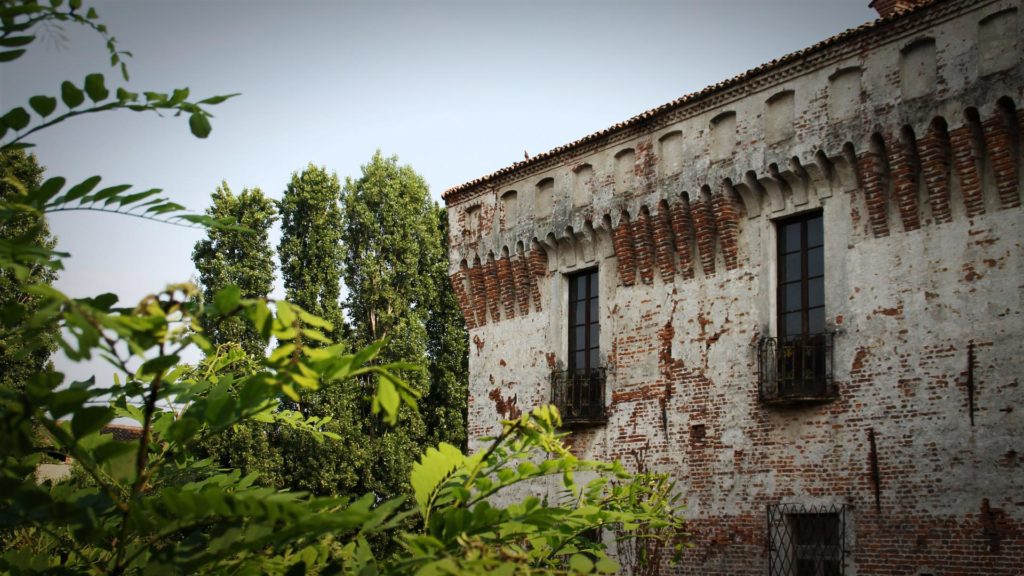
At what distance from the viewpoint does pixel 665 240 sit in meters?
15.9

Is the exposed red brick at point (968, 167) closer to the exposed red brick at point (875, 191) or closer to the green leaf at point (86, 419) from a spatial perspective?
the exposed red brick at point (875, 191)

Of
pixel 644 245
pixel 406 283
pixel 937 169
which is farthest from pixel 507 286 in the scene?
pixel 406 283

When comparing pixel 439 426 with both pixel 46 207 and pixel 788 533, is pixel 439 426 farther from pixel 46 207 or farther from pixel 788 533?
pixel 46 207

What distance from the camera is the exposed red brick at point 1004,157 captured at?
1204 cm

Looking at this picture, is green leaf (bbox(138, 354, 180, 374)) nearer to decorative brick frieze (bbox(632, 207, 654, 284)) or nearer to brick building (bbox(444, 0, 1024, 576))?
brick building (bbox(444, 0, 1024, 576))

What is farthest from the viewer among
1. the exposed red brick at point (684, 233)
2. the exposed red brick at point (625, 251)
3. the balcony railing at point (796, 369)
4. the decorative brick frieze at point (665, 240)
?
the exposed red brick at point (625, 251)

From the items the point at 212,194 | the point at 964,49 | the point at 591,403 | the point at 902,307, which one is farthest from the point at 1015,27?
the point at 212,194

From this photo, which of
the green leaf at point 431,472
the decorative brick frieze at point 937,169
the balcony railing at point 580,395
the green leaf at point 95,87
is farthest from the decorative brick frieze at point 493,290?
the green leaf at point 95,87

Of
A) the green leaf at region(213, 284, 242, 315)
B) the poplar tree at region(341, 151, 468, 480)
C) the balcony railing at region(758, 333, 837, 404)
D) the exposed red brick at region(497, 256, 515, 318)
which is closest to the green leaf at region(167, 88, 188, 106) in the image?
the green leaf at region(213, 284, 242, 315)

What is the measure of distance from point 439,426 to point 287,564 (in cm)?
2676

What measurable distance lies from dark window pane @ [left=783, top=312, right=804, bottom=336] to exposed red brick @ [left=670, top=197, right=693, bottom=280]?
1.87 m

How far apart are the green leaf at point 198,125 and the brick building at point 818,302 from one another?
1148 cm

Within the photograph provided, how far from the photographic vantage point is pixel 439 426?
29.2 metres

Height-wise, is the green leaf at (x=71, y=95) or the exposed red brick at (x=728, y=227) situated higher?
the exposed red brick at (x=728, y=227)
